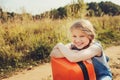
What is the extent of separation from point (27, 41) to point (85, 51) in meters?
5.99

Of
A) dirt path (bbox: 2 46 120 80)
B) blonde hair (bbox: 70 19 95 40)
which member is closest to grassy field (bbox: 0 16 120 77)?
dirt path (bbox: 2 46 120 80)

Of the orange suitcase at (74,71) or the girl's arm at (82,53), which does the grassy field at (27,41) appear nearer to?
the girl's arm at (82,53)

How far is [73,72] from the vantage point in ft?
9.03

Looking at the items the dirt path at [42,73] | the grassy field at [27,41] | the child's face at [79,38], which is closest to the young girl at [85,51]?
the child's face at [79,38]

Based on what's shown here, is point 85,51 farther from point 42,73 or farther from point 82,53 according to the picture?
point 42,73

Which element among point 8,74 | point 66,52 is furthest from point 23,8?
point 66,52

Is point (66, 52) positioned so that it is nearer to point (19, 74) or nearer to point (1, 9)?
point (19, 74)

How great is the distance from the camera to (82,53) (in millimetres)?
2951

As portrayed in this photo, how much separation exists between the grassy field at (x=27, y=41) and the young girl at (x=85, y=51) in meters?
3.59

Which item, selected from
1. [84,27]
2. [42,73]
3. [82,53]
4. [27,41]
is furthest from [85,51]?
[27,41]

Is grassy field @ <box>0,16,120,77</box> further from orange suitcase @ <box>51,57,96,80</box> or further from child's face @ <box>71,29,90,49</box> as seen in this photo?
orange suitcase @ <box>51,57,96,80</box>

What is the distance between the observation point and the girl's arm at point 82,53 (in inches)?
115

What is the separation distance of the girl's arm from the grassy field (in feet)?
12.0

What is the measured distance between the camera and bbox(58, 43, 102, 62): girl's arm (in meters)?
2.93
